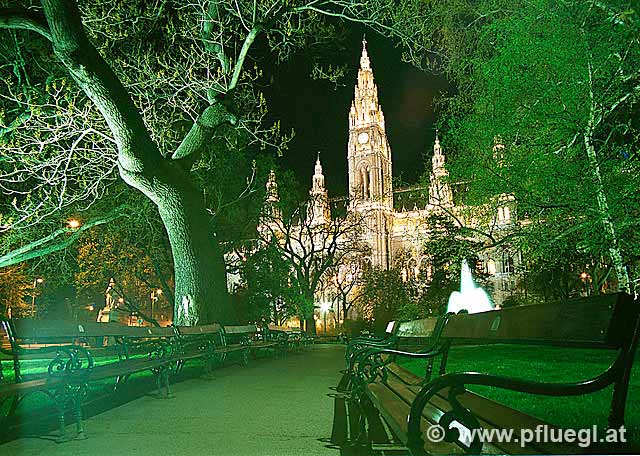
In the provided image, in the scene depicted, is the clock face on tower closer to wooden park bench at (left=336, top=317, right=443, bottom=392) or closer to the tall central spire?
the tall central spire

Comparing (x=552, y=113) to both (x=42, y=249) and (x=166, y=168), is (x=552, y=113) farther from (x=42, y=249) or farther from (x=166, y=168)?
(x=42, y=249)

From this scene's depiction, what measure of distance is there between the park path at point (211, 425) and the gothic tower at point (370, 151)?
8230 centimetres

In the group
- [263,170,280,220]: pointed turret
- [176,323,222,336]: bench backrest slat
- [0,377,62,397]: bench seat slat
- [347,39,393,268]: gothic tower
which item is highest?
[347,39,393,268]: gothic tower

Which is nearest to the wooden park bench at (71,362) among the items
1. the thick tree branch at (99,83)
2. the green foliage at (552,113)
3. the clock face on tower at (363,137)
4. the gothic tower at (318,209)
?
the thick tree branch at (99,83)

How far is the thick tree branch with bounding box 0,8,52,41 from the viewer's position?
10.2 meters


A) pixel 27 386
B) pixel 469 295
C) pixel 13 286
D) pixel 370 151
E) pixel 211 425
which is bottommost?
pixel 211 425

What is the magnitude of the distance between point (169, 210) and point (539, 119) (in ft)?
23.9

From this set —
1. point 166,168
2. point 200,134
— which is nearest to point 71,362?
point 166,168

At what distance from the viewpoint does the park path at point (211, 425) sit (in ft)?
14.8

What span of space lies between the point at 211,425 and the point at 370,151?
86970mm

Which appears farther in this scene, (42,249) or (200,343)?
(42,249)

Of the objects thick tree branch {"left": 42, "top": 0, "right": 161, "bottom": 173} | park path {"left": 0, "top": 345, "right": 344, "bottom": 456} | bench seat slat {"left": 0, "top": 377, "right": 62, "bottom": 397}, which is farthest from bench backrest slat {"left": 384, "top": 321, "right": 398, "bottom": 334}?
thick tree branch {"left": 42, "top": 0, "right": 161, "bottom": 173}

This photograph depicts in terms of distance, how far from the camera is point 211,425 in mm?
5461

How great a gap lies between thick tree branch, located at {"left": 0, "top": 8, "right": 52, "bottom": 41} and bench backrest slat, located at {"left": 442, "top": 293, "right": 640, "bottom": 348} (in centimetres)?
928
